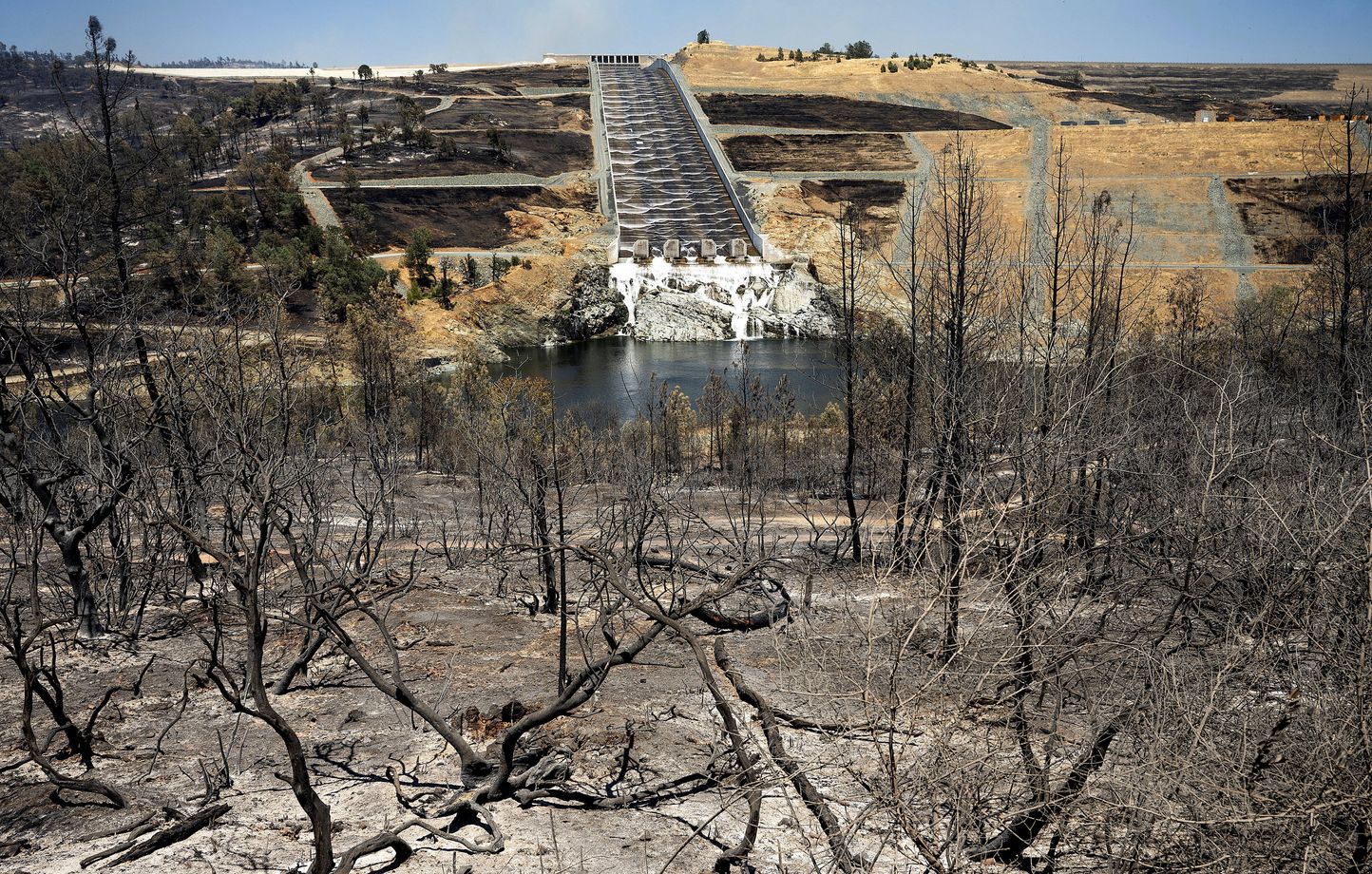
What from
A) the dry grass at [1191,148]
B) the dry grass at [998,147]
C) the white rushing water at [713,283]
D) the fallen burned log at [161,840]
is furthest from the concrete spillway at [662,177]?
the fallen burned log at [161,840]

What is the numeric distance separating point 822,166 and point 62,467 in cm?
5418

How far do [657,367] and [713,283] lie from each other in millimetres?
8727

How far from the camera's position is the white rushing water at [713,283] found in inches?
1852

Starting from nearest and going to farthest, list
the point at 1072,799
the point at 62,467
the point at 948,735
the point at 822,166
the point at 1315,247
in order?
the point at 948,735
the point at 1072,799
the point at 62,467
the point at 1315,247
the point at 822,166

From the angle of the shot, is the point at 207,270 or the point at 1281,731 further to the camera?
the point at 207,270

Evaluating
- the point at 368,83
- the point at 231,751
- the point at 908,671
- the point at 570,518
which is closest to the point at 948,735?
the point at 908,671

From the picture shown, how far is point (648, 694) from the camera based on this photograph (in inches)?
385

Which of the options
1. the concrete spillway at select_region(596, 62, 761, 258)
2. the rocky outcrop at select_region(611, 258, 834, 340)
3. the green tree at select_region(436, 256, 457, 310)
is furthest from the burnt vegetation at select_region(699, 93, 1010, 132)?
the green tree at select_region(436, 256, 457, 310)

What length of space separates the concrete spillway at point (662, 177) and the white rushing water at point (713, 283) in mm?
1642

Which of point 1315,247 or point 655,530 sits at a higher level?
point 1315,247

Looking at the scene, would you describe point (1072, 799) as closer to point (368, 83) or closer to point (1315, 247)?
point (1315, 247)

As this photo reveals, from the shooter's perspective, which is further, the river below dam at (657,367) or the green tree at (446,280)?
the green tree at (446,280)

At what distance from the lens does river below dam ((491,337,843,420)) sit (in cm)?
3597

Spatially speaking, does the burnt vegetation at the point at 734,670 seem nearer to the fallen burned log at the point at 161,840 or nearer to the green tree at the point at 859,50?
the fallen burned log at the point at 161,840
